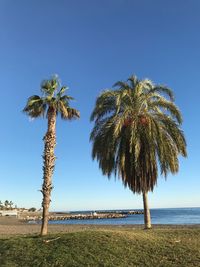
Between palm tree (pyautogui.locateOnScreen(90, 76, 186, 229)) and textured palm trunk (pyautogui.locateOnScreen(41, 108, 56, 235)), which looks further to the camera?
palm tree (pyautogui.locateOnScreen(90, 76, 186, 229))

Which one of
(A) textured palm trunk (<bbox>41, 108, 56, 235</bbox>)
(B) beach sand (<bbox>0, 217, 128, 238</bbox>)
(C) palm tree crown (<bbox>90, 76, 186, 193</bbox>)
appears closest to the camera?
(A) textured palm trunk (<bbox>41, 108, 56, 235</bbox>)

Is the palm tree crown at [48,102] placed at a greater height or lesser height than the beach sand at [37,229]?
greater

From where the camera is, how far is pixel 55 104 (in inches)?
766

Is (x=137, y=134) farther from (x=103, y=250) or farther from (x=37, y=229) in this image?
(x=37, y=229)

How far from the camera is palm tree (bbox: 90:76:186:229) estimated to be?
21.6 meters

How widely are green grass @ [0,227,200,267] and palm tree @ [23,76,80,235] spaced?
3.34 meters

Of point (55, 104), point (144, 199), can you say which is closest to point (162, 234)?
point (144, 199)

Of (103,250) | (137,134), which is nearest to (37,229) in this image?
(137,134)

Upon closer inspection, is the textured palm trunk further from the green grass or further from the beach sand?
the beach sand

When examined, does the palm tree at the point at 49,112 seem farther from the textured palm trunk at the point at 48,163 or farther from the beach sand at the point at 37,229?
the beach sand at the point at 37,229

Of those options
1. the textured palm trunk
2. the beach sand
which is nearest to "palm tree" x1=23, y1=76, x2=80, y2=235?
the textured palm trunk

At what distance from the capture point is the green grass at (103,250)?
1278 cm

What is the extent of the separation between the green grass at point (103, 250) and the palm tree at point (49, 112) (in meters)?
3.34

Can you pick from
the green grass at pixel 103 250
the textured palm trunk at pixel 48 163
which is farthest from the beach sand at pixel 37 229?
the green grass at pixel 103 250
